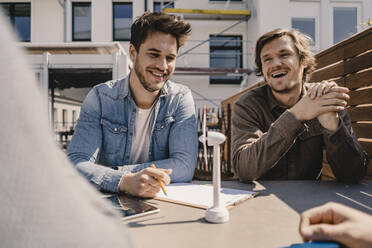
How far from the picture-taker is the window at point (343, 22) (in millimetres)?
9180

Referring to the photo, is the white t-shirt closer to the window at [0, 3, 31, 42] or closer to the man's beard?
the man's beard

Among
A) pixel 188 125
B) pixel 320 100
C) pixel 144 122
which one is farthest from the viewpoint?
pixel 144 122

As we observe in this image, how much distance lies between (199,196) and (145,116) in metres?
0.79

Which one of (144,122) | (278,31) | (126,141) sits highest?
(278,31)

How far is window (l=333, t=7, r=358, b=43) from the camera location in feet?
30.1

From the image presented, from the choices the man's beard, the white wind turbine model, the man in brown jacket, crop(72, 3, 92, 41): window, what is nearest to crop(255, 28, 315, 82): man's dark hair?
the man in brown jacket

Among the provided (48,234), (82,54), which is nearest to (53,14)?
(82,54)

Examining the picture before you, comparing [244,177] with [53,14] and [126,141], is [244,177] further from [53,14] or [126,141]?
[53,14]

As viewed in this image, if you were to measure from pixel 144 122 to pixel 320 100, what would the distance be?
0.94 meters

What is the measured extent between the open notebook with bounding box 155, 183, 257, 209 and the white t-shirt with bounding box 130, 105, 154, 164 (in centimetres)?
51

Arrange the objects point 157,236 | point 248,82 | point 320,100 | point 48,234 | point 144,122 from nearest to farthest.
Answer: point 48,234 < point 157,236 < point 320,100 < point 144,122 < point 248,82

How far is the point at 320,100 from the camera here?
1.27 m

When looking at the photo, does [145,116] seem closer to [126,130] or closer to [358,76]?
[126,130]

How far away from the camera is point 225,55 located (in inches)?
397
